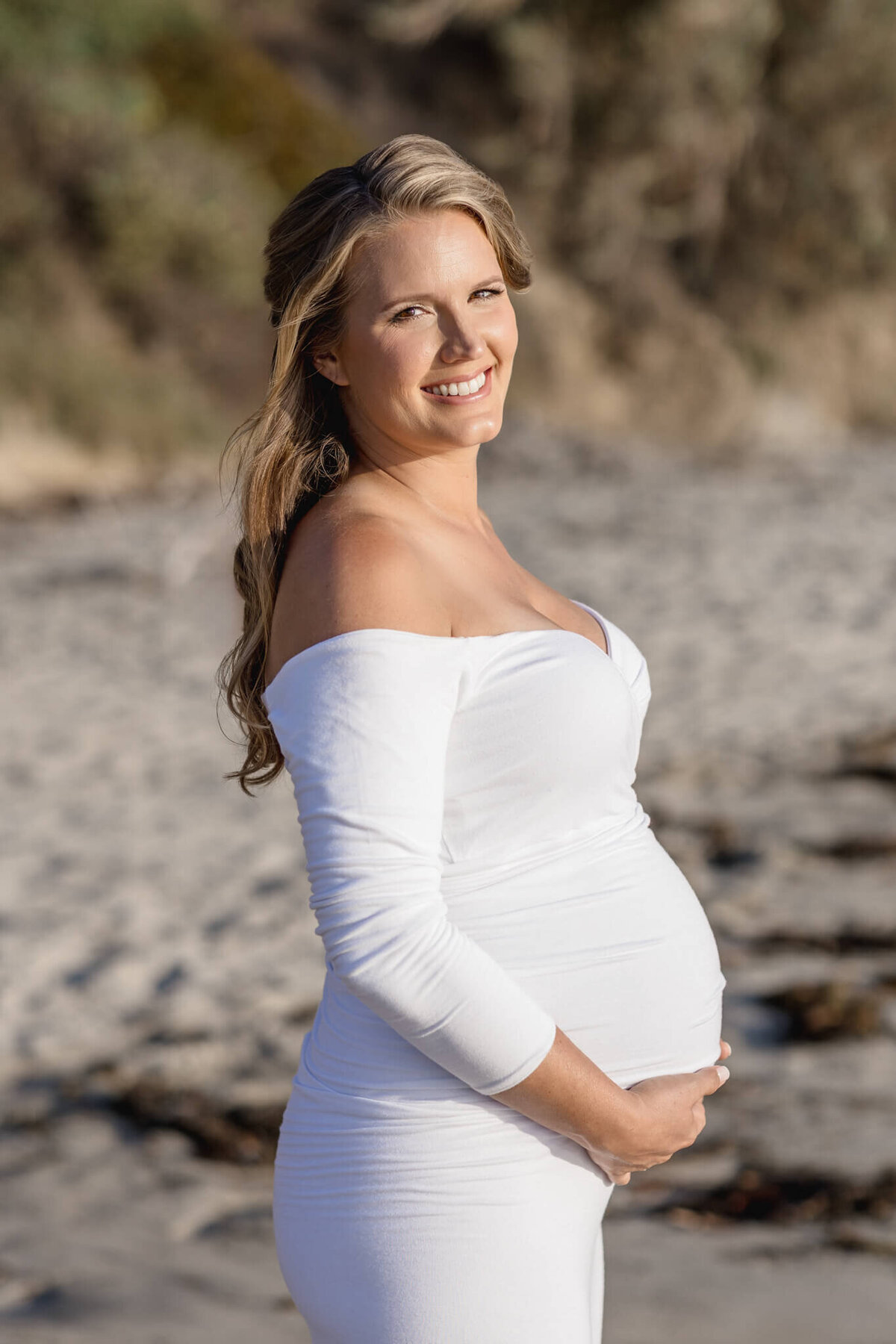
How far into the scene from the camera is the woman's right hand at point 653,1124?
4.74ft

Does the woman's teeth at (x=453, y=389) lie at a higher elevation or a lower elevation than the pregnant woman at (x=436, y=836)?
higher

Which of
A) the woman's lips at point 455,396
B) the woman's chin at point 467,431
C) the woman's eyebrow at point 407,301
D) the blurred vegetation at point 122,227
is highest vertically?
the blurred vegetation at point 122,227

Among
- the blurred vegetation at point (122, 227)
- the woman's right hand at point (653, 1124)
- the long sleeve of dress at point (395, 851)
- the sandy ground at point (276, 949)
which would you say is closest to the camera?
the long sleeve of dress at point (395, 851)

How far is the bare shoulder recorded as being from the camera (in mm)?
1378

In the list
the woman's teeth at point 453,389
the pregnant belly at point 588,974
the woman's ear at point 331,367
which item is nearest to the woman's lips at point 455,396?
the woman's teeth at point 453,389

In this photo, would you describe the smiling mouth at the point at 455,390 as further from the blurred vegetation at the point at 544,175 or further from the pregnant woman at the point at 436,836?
the blurred vegetation at the point at 544,175

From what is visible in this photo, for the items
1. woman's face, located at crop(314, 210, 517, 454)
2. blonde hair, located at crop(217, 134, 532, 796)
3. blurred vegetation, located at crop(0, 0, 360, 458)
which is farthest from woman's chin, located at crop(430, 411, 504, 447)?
blurred vegetation, located at crop(0, 0, 360, 458)

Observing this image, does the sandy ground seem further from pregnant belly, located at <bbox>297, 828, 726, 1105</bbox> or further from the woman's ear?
the woman's ear

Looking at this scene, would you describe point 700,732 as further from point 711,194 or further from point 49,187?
point 711,194

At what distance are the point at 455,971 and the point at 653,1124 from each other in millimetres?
328

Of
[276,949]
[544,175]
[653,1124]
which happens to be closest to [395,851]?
[653,1124]

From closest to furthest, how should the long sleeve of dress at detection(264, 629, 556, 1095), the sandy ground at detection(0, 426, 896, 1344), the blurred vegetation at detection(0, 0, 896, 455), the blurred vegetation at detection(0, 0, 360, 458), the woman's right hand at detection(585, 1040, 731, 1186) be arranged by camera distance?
1. the long sleeve of dress at detection(264, 629, 556, 1095)
2. the woman's right hand at detection(585, 1040, 731, 1186)
3. the sandy ground at detection(0, 426, 896, 1344)
4. the blurred vegetation at detection(0, 0, 360, 458)
5. the blurred vegetation at detection(0, 0, 896, 455)

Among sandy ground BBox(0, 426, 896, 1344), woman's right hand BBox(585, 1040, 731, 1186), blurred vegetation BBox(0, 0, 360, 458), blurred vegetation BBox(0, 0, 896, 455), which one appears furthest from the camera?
blurred vegetation BBox(0, 0, 896, 455)

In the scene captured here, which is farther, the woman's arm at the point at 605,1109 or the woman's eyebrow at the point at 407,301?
the woman's eyebrow at the point at 407,301
